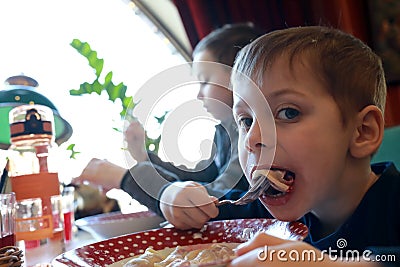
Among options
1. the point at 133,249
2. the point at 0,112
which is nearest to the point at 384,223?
the point at 133,249

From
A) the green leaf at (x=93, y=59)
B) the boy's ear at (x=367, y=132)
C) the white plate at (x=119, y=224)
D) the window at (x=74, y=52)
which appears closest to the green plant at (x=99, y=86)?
the green leaf at (x=93, y=59)

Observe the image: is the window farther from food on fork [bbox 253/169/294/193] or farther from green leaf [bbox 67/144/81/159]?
food on fork [bbox 253/169/294/193]

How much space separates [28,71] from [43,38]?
15cm

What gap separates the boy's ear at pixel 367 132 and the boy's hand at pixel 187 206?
0.85 feet

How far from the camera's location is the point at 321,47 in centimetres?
77

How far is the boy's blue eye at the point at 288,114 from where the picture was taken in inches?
28.5

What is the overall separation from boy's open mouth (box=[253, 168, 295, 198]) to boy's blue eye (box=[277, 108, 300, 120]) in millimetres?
82

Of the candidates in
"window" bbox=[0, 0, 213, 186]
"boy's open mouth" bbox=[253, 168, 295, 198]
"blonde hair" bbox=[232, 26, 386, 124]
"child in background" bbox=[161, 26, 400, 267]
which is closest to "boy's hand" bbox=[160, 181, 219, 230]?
"child in background" bbox=[161, 26, 400, 267]

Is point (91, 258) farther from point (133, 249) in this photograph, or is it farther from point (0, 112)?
point (0, 112)

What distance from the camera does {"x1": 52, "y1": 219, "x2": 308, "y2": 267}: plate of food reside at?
0.61 m

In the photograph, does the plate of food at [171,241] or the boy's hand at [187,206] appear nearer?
the plate of food at [171,241]

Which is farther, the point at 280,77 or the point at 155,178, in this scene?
the point at 155,178

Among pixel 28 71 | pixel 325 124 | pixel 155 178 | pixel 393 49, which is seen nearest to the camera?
pixel 325 124

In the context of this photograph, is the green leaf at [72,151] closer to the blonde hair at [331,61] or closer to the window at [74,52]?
the window at [74,52]
